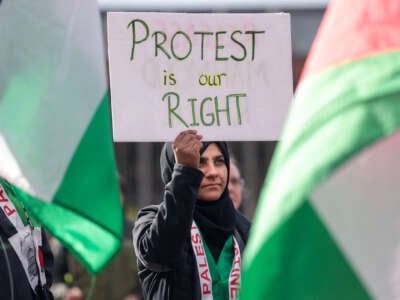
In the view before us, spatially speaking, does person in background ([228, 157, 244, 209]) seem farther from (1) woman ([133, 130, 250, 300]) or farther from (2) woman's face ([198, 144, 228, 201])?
(2) woman's face ([198, 144, 228, 201])

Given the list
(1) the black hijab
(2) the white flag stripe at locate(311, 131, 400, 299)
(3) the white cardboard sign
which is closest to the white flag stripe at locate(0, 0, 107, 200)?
(2) the white flag stripe at locate(311, 131, 400, 299)

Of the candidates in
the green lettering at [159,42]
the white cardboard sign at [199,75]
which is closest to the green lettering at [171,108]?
the white cardboard sign at [199,75]

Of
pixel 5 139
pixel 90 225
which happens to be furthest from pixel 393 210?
pixel 5 139

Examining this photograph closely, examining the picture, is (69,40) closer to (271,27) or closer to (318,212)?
(318,212)

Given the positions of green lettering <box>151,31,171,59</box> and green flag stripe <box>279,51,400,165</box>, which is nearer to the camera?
green flag stripe <box>279,51,400,165</box>

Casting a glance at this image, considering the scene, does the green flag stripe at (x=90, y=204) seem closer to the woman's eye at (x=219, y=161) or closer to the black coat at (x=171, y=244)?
the black coat at (x=171, y=244)

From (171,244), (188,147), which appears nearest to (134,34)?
(188,147)

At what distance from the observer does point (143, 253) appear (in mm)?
4953

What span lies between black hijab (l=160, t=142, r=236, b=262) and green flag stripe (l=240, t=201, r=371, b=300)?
293cm

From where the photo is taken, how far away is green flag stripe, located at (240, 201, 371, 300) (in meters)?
2.15

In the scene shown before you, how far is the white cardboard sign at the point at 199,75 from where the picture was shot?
4.77 m

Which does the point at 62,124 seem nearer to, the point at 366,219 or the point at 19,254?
the point at 366,219

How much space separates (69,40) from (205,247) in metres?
1.86

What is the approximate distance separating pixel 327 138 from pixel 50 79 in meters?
1.33
